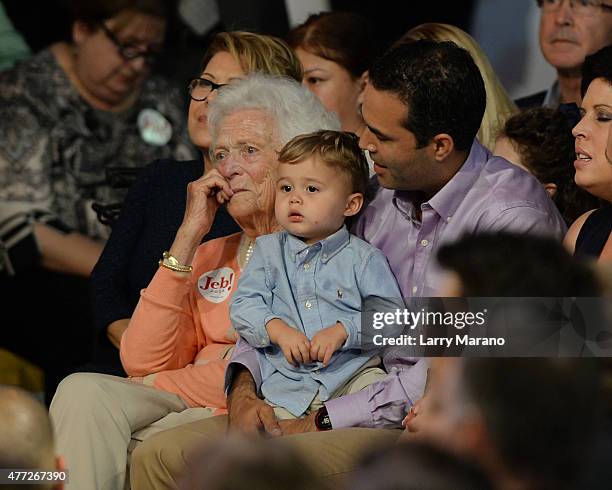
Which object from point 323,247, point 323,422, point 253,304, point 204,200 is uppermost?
point 204,200

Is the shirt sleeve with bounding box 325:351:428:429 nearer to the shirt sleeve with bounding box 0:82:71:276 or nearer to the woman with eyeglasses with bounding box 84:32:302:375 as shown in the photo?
the woman with eyeglasses with bounding box 84:32:302:375

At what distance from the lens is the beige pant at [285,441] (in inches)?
102

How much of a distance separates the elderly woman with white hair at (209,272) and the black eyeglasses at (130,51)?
4.48 feet

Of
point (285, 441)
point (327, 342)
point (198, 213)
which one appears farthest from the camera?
point (198, 213)

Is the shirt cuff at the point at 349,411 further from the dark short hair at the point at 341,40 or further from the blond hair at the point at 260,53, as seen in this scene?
the dark short hair at the point at 341,40

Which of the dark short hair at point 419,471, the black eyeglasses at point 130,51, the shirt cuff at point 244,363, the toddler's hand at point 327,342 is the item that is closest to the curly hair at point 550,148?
the toddler's hand at point 327,342

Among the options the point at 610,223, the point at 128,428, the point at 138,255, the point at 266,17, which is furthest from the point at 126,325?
the point at 266,17

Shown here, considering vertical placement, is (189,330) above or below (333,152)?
below

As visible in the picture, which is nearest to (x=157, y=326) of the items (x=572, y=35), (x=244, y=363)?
(x=244, y=363)

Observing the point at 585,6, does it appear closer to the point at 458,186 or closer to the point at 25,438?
the point at 458,186

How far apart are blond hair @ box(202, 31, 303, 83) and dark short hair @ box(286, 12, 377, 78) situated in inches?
20.3

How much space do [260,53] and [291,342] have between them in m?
1.08

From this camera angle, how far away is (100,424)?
2.84 m

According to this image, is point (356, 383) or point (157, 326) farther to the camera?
point (157, 326)
